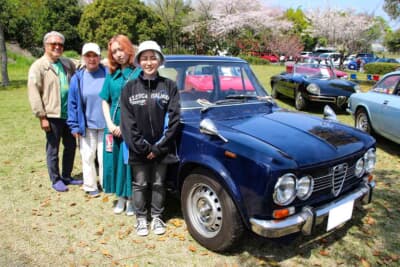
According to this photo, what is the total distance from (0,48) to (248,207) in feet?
53.1

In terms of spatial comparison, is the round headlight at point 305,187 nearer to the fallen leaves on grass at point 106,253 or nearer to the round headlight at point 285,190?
the round headlight at point 285,190

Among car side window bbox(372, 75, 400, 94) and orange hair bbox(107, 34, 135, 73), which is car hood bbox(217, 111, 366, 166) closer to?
orange hair bbox(107, 34, 135, 73)

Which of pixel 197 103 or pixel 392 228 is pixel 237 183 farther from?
pixel 392 228

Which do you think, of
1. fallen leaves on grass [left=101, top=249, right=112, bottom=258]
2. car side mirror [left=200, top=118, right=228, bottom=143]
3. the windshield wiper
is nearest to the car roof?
the windshield wiper

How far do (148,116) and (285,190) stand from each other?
1450 mm

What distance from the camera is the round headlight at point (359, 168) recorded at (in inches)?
135

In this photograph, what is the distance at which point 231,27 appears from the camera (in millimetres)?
41906

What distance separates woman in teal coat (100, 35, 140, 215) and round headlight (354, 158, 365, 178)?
2.35 meters

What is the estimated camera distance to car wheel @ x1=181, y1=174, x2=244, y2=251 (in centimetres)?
304

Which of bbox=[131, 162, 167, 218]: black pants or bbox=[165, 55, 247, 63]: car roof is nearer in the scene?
bbox=[131, 162, 167, 218]: black pants

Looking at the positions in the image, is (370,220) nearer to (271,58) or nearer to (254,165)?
(254,165)

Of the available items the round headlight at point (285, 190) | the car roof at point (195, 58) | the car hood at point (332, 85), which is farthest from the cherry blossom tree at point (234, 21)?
the round headlight at point (285, 190)

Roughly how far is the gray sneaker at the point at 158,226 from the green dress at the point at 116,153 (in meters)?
0.42

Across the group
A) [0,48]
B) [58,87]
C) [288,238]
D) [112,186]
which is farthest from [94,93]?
[0,48]
